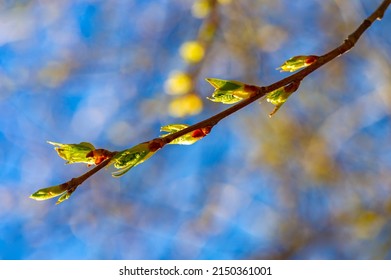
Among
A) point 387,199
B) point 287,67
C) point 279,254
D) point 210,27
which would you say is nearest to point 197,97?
point 210,27

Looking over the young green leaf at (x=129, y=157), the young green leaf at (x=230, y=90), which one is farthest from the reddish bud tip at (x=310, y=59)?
the young green leaf at (x=129, y=157)

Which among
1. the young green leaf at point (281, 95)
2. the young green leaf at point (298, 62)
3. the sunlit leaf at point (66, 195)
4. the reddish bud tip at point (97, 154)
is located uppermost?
the young green leaf at point (298, 62)

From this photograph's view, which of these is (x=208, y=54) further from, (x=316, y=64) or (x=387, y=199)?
(x=316, y=64)

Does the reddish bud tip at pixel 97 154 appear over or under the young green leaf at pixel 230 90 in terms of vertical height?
under

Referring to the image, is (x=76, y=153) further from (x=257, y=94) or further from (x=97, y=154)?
(x=257, y=94)

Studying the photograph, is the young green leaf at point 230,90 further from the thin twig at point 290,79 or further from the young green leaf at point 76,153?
the young green leaf at point 76,153

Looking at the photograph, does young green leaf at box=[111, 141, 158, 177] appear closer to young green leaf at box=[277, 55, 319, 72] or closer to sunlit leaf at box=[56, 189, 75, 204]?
sunlit leaf at box=[56, 189, 75, 204]

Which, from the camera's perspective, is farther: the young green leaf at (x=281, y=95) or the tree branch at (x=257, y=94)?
the young green leaf at (x=281, y=95)
